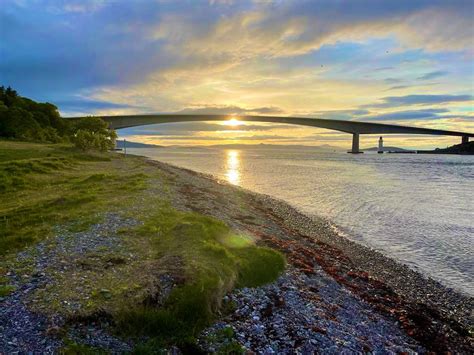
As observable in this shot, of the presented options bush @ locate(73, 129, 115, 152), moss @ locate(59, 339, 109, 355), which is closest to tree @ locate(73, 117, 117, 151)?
bush @ locate(73, 129, 115, 152)

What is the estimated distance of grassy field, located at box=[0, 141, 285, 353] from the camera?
8398 mm

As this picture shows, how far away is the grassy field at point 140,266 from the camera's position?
840cm

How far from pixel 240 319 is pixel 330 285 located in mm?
4691

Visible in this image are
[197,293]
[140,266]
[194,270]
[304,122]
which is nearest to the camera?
[197,293]

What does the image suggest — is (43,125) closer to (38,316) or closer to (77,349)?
(38,316)

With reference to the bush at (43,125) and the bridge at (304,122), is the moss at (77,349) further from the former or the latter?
the bridge at (304,122)

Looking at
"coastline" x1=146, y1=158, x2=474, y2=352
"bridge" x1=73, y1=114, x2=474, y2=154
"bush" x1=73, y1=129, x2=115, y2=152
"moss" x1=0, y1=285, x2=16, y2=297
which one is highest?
"bridge" x1=73, y1=114, x2=474, y2=154

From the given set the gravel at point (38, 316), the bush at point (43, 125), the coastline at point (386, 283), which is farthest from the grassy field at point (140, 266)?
the bush at point (43, 125)

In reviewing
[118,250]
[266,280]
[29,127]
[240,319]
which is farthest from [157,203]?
[29,127]

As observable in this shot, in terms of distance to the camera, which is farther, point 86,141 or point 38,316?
point 86,141

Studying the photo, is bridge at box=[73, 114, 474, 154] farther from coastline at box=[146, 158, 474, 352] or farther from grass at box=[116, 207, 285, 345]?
grass at box=[116, 207, 285, 345]

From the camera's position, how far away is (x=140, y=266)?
1099 cm

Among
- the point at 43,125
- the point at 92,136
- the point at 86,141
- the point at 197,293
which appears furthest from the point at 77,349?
the point at 43,125

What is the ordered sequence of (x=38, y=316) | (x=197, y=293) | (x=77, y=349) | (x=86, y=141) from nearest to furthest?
(x=77, y=349), (x=38, y=316), (x=197, y=293), (x=86, y=141)
